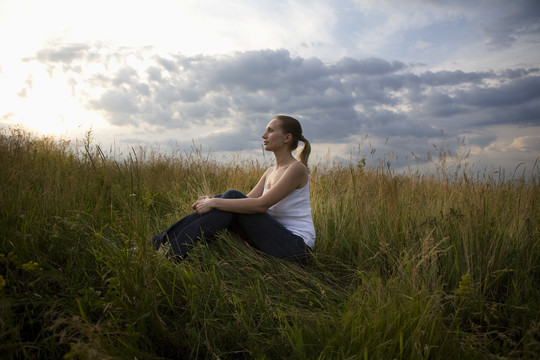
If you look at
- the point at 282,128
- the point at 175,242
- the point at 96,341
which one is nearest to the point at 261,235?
the point at 175,242

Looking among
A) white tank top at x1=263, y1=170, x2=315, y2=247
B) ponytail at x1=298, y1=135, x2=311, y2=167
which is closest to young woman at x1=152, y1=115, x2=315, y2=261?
white tank top at x1=263, y1=170, x2=315, y2=247

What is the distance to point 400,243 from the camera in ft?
10.8

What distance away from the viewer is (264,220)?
10.4ft

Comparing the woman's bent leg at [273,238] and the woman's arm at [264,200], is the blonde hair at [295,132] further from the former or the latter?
the woman's bent leg at [273,238]

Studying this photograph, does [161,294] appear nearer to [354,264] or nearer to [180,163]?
[354,264]

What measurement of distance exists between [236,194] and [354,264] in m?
1.20

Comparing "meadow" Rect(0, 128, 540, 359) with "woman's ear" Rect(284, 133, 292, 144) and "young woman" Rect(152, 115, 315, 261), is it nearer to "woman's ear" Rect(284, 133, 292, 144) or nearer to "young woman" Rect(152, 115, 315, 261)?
"young woman" Rect(152, 115, 315, 261)

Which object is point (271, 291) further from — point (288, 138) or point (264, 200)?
point (288, 138)

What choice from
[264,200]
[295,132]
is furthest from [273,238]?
[295,132]

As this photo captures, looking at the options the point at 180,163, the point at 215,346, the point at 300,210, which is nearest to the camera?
the point at 215,346

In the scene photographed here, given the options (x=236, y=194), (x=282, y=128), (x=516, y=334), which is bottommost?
(x=516, y=334)

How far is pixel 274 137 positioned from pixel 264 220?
0.85 metres

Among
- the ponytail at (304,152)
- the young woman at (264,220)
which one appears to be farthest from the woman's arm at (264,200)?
the ponytail at (304,152)

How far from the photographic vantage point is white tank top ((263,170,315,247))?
3328 millimetres
